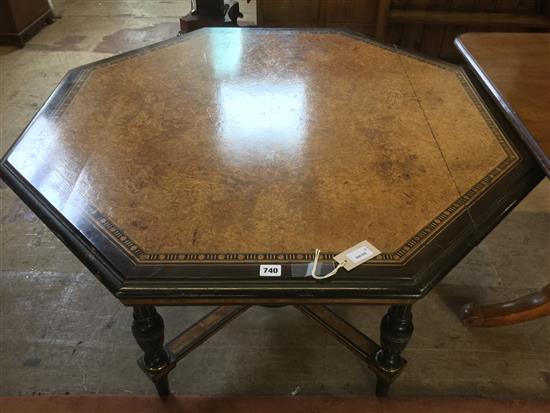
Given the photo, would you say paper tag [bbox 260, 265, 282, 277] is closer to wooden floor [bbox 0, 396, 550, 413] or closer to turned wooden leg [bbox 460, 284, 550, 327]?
wooden floor [bbox 0, 396, 550, 413]

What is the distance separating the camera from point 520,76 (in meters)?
1.52

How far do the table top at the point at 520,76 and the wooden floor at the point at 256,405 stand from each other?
2.84 feet

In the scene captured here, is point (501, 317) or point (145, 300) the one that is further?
point (501, 317)

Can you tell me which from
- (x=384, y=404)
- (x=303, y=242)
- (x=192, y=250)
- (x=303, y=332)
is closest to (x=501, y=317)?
(x=384, y=404)

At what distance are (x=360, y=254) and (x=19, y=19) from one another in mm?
3853

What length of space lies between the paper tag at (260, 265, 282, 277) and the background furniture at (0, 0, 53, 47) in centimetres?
364

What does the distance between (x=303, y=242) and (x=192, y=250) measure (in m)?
0.24

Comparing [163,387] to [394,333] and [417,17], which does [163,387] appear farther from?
[417,17]

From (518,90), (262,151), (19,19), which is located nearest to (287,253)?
(262,151)

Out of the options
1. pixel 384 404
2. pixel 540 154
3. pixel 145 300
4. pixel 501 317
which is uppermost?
pixel 540 154

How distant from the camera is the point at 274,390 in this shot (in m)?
1.62

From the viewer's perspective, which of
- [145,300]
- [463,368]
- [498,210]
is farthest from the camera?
[463,368]

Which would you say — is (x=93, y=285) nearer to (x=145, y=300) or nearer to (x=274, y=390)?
(x=274, y=390)

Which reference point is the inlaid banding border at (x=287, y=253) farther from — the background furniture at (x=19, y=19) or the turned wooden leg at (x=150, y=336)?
the background furniture at (x=19, y=19)
